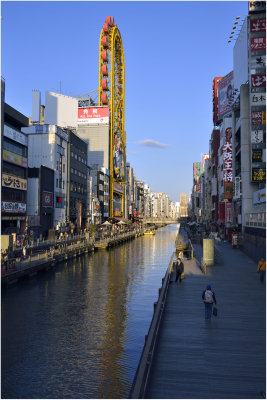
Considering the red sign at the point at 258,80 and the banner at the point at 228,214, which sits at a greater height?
the red sign at the point at 258,80

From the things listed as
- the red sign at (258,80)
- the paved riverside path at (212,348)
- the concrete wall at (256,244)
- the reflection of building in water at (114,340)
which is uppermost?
the red sign at (258,80)

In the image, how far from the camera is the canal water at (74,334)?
53.7ft

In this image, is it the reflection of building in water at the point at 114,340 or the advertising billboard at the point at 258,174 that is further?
the advertising billboard at the point at 258,174

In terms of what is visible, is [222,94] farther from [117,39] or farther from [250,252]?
[250,252]

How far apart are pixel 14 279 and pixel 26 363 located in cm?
1976

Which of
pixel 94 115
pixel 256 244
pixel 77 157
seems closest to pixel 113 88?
pixel 94 115

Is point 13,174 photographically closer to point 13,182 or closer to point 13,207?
point 13,182

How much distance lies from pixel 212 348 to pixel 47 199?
7020 cm

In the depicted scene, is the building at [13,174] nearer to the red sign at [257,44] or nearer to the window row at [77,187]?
the window row at [77,187]

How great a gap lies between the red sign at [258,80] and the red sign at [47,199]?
4666 cm

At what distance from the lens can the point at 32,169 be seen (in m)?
78.2

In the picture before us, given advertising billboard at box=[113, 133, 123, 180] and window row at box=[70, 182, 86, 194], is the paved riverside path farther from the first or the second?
advertising billboard at box=[113, 133, 123, 180]

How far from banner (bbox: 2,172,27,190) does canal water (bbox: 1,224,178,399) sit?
25.8 meters

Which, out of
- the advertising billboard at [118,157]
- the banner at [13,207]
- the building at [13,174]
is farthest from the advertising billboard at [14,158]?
the advertising billboard at [118,157]
